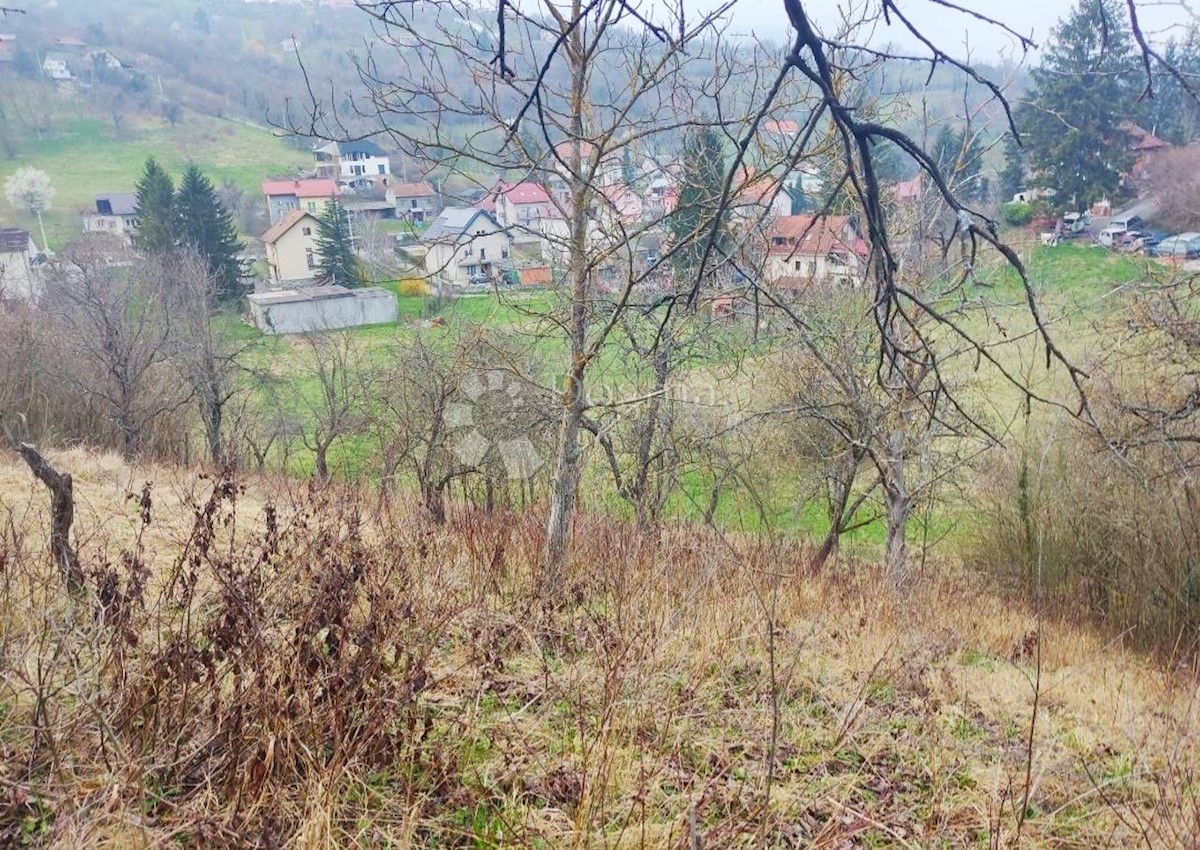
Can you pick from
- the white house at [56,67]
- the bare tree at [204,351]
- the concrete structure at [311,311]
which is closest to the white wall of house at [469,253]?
the bare tree at [204,351]

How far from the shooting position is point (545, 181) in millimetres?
4820

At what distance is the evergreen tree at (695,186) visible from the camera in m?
4.59

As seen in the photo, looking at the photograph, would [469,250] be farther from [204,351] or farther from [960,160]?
[204,351]

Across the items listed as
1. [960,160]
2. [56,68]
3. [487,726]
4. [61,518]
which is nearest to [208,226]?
[960,160]

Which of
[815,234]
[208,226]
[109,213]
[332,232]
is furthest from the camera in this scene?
[109,213]

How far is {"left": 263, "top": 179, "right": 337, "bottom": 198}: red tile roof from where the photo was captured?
121 ft

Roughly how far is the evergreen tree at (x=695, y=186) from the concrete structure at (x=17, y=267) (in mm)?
21244

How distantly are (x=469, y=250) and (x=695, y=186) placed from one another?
1681mm

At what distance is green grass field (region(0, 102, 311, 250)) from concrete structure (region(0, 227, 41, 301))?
13125 mm

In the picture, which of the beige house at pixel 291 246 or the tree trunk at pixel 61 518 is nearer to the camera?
the tree trunk at pixel 61 518

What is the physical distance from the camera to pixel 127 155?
54.3m

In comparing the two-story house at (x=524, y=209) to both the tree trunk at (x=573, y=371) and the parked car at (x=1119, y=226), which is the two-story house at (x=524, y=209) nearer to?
the tree trunk at (x=573, y=371)

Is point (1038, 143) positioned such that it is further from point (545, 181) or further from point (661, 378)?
point (545, 181)

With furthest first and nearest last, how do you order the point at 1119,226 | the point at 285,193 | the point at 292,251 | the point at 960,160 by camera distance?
the point at 285,193, the point at 292,251, the point at 1119,226, the point at 960,160
